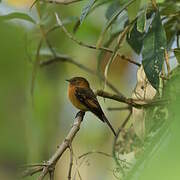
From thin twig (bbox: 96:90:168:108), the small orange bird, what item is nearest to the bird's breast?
the small orange bird

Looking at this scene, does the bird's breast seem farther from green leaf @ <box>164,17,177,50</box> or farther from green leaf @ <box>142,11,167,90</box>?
green leaf @ <box>142,11,167,90</box>

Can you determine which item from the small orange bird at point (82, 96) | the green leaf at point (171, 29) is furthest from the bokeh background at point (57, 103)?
the green leaf at point (171, 29)

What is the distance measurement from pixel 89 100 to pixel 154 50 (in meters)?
0.83

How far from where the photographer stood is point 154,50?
130cm

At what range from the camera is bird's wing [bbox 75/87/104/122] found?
6.62 feet

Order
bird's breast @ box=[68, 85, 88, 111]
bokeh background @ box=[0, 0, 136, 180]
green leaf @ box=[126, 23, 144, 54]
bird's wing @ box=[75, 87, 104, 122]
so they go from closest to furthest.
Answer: green leaf @ box=[126, 23, 144, 54], bokeh background @ box=[0, 0, 136, 180], bird's wing @ box=[75, 87, 104, 122], bird's breast @ box=[68, 85, 88, 111]

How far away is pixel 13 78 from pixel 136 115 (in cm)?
76

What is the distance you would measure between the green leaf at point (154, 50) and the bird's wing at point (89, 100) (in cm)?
60

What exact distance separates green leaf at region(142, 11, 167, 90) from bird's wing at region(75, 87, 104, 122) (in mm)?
604

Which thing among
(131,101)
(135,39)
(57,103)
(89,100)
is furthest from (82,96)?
(131,101)

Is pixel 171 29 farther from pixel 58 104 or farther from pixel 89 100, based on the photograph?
pixel 58 104

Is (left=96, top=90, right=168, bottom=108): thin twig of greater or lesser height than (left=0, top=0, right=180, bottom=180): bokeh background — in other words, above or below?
below

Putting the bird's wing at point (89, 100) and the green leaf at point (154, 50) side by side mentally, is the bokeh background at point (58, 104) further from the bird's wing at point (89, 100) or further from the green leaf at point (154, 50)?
the green leaf at point (154, 50)

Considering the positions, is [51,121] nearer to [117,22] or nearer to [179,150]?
[117,22]
